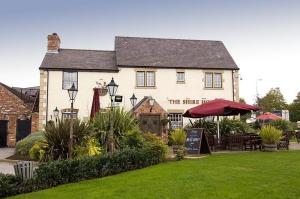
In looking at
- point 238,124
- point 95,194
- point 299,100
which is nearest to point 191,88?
point 238,124

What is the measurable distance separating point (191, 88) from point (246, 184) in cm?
1751

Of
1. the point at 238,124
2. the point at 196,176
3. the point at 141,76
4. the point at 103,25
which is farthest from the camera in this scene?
the point at 141,76

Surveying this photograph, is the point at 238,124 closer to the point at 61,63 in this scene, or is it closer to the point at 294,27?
the point at 294,27

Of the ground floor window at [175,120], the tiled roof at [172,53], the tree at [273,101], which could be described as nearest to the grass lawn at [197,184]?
the ground floor window at [175,120]

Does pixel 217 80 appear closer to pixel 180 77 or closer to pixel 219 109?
pixel 180 77

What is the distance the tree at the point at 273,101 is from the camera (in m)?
56.4

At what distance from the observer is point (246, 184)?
328 inches

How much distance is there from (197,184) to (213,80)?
18.2 metres

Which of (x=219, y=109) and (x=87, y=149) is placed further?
(x=219, y=109)

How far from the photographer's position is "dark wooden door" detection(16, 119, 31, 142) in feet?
82.5

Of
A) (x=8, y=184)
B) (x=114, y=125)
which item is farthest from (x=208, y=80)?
(x=8, y=184)

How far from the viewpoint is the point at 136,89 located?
82.0 ft

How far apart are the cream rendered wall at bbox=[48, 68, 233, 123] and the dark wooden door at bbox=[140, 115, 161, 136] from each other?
1.91 meters

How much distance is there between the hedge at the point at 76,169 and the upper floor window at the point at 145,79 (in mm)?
13091
